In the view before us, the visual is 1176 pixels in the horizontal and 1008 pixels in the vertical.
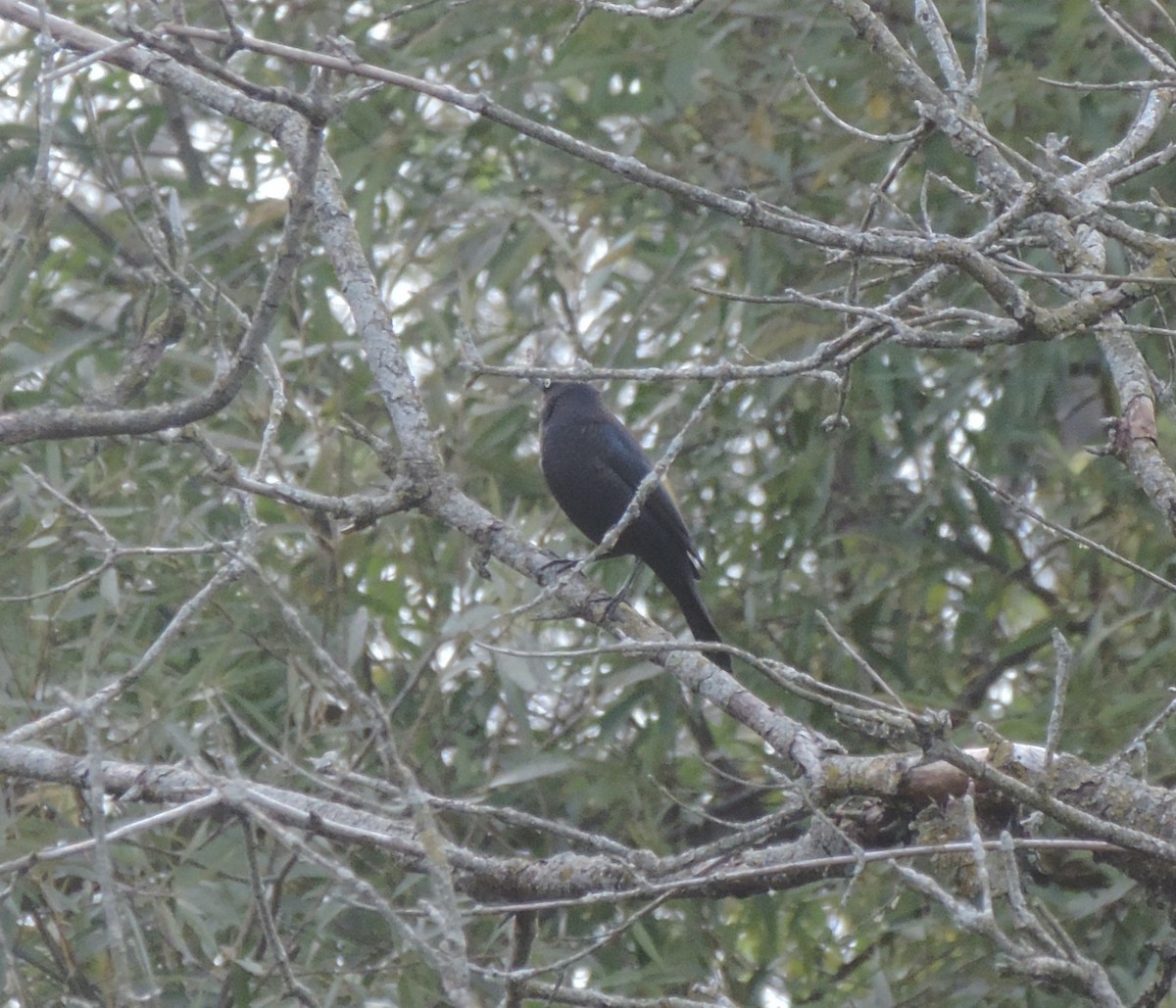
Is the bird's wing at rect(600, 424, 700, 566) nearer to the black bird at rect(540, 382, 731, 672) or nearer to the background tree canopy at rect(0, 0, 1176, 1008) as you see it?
the black bird at rect(540, 382, 731, 672)

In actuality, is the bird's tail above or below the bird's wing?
below

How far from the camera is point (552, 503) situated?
17.5ft

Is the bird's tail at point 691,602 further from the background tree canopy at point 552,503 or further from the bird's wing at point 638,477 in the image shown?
the background tree canopy at point 552,503

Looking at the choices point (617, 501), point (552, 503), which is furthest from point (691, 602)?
point (552, 503)

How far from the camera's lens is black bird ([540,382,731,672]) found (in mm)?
4853

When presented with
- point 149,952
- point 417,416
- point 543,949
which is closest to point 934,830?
point 417,416

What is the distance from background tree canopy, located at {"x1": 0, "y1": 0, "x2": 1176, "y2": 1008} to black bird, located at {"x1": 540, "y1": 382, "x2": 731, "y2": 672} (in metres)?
0.19

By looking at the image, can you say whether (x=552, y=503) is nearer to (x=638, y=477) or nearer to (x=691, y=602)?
(x=638, y=477)

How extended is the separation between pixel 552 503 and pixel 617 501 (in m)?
0.46

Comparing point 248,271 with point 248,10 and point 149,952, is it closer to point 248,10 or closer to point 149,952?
point 248,10

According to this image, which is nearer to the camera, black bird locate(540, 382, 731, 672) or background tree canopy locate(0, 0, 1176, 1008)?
background tree canopy locate(0, 0, 1176, 1008)

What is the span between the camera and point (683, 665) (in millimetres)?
2975

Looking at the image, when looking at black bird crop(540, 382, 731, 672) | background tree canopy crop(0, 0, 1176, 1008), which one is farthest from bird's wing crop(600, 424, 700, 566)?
background tree canopy crop(0, 0, 1176, 1008)

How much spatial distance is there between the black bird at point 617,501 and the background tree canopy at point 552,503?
0.19 metres
